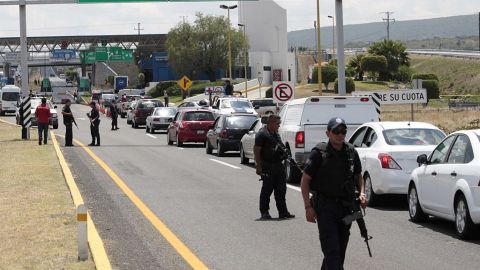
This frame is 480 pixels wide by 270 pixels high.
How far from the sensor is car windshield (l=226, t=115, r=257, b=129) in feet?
101

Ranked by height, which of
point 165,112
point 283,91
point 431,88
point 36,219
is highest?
point 431,88

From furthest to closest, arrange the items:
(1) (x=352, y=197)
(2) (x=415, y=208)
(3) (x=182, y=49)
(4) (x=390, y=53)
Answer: (4) (x=390, y=53) → (3) (x=182, y=49) → (2) (x=415, y=208) → (1) (x=352, y=197)

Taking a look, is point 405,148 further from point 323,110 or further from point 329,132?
point 329,132

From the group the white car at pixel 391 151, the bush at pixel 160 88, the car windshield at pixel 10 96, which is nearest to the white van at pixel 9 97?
the car windshield at pixel 10 96

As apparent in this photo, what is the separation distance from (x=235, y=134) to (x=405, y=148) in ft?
47.6

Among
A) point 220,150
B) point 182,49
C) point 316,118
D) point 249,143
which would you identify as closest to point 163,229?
point 316,118

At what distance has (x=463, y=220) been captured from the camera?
41.3ft

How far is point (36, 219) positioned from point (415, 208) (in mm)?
5906

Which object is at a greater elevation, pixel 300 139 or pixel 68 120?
pixel 68 120

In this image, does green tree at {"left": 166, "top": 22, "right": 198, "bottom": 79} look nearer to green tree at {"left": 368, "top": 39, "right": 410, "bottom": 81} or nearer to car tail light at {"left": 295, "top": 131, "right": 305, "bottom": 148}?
green tree at {"left": 368, "top": 39, "right": 410, "bottom": 81}

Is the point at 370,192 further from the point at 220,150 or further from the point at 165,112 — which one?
the point at 165,112

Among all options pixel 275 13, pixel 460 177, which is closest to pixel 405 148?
pixel 460 177

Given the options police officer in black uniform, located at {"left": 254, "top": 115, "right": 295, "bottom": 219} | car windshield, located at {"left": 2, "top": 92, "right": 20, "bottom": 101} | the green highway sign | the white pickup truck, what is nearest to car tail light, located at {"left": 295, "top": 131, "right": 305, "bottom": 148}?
the white pickup truck

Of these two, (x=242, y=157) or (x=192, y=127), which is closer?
(x=242, y=157)
